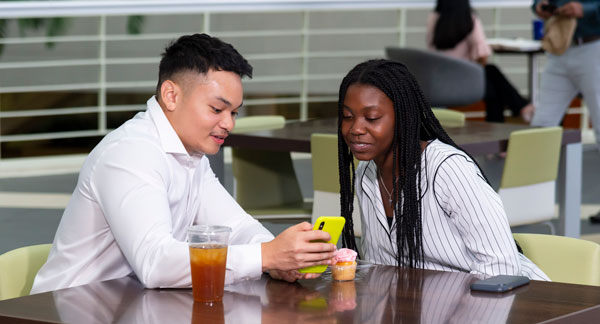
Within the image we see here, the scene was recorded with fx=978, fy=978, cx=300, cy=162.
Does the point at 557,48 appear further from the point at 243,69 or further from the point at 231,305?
the point at 231,305

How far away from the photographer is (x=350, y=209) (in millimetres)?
2539

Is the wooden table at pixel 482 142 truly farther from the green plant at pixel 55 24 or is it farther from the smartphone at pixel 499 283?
the green plant at pixel 55 24

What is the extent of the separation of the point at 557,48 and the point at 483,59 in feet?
6.45

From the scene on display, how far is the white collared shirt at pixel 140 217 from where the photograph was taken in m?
1.94

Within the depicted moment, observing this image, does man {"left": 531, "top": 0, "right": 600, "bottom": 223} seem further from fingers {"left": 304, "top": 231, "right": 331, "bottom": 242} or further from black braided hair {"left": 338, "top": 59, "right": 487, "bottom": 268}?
fingers {"left": 304, "top": 231, "right": 331, "bottom": 242}

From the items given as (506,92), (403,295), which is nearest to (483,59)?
(506,92)

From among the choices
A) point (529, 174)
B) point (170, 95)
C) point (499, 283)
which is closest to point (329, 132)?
point (529, 174)

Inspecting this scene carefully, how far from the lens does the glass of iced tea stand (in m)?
1.78

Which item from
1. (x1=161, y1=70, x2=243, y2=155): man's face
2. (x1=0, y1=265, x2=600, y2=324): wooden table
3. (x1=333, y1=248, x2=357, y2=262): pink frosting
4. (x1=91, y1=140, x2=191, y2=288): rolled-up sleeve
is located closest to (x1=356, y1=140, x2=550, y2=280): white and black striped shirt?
(x1=0, y1=265, x2=600, y2=324): wooden table

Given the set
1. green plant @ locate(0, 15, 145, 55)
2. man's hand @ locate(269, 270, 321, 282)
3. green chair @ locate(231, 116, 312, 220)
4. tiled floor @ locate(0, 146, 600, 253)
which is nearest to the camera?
man's hand @ locate(269, 270, 321, 282)

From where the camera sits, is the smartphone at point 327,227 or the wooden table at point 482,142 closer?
the smartphone at point 327,227

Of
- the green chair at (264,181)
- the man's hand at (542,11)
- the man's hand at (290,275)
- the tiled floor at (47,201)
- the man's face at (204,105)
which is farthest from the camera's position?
the man's hand at (542,11)

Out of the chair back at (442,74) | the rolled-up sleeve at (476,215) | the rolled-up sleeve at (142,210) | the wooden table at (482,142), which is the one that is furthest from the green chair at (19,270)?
the chair back at (442,74)

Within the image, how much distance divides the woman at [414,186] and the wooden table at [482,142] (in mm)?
1389
